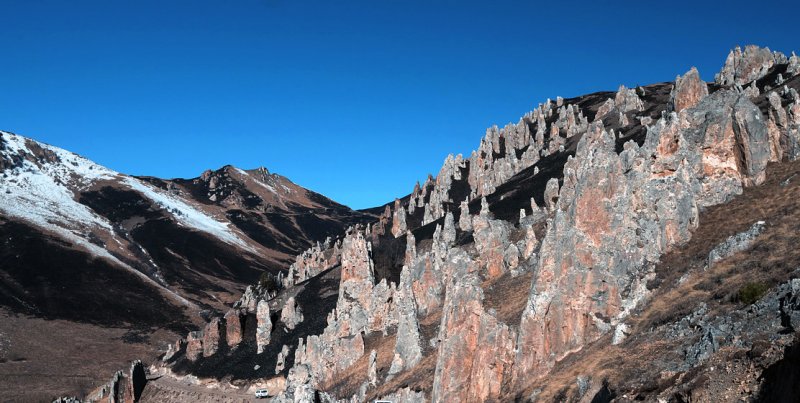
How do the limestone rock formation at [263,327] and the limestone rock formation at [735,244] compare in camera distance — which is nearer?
the limestone rock formation at [735,244]

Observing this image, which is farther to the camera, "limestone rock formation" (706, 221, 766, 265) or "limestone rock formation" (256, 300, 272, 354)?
"limestone rock formation" (256, 300, 272, 354)

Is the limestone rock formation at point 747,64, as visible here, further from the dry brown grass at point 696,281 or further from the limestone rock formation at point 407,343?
the limestone rock formation at point 407,343

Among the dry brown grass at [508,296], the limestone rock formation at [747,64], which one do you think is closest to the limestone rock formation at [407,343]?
the dry brown grass at [508,296]

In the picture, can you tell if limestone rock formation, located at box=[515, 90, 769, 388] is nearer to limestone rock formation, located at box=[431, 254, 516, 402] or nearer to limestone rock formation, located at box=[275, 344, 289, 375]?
limestone rock formation, located at box=[431, 254, 516, 402]

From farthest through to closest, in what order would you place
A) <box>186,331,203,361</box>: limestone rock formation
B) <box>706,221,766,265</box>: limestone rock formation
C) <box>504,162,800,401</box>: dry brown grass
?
<box>186,331,203,361</box>: limestone rock formation, <box>706,221,766,265</box>: limestone rock formation, <box>504,162,800,401</box>: dry brown grass

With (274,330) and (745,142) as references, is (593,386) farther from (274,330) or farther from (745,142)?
(274,330)

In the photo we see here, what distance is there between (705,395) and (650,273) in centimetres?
1735

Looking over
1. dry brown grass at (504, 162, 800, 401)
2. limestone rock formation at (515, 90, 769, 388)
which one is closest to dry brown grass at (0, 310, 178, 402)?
limestone rock formation at (515, 90, 769, 388)

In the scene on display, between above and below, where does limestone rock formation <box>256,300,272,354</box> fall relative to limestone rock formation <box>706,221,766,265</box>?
above

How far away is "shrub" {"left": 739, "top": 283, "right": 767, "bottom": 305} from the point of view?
28031mm

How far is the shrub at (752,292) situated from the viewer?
92.0ft

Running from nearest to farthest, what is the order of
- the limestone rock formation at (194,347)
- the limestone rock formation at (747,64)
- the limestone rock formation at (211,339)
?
1. the limestone rock formation at (211,339)
2. the limestone rock formation at (194,347)
3. the limestone rock formation at (747,64)

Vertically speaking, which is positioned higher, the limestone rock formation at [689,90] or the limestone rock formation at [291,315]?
the limestone rock formation at [689,90]

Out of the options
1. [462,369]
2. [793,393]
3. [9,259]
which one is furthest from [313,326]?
[9,259]
